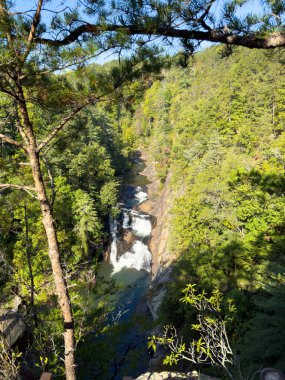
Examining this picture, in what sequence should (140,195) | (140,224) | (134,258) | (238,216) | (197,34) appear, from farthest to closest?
(140,195), (140,224), (134,258), (238,216), (197,34)

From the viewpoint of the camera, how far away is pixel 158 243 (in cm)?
2484

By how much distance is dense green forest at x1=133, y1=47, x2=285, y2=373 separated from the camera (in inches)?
271

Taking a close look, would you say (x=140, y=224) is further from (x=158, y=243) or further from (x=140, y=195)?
(x=140, y=195)

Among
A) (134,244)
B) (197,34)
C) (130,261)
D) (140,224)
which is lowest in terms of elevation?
(130,261)

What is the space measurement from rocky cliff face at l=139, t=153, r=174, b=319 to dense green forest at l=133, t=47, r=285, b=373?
1946 millimetres

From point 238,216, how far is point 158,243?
1189 centimetres

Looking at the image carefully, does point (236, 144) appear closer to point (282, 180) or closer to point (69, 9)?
point (282, 180)

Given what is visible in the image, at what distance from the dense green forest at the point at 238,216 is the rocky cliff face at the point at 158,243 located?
1946 mm

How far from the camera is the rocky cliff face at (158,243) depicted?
18.5m

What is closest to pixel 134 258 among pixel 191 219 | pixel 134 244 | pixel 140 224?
pixel 134 244

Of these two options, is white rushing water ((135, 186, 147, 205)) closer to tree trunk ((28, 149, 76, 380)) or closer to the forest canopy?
the forest canopy

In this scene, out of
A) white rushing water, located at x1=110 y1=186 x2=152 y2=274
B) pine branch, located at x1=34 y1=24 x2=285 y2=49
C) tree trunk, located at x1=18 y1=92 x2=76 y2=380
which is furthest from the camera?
white rushing water, located at x1=110 y1=186 x2=152 y2=274

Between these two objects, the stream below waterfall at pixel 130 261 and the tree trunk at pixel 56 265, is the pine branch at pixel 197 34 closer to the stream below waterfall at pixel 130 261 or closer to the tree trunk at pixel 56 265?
the tree trunk at pixel 56 265

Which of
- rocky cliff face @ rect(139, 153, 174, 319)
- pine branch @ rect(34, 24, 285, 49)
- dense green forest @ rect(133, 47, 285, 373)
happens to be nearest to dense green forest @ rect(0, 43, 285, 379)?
dense green forest @ rect(133, 47, 285, 373)
